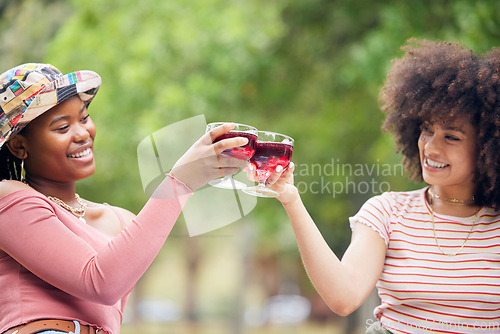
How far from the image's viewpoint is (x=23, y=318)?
205 centimetres

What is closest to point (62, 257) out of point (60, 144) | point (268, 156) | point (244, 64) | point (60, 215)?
point (60, 215)

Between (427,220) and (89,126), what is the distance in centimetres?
153

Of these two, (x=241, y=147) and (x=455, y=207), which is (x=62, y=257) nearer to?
(x=241, y=147)

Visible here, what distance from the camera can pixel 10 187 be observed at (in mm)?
2143

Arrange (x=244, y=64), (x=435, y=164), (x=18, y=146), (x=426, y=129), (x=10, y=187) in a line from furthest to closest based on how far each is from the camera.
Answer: (x=244, y=64), (x=426, y=129), (x=435, y=164), (x=18, y=146), (x=10, y=187)

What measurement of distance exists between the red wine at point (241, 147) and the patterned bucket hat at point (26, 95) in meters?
0.64

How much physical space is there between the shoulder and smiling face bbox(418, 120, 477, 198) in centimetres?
167

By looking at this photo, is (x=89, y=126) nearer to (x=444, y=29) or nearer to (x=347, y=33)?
(x=444, y=29)

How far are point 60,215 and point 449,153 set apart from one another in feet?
5.37

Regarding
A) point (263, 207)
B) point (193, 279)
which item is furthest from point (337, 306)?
point (193, 279)

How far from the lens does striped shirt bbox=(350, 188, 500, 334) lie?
2361 millimetres

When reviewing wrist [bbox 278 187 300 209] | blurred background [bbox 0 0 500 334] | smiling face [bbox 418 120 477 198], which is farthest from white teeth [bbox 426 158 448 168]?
blurred background [bbox 0 0 500 334]

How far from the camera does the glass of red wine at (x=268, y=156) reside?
7.32 feet

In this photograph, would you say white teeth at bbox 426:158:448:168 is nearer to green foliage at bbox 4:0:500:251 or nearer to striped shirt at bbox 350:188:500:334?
striped shirt at bbox 350:188:500:334
